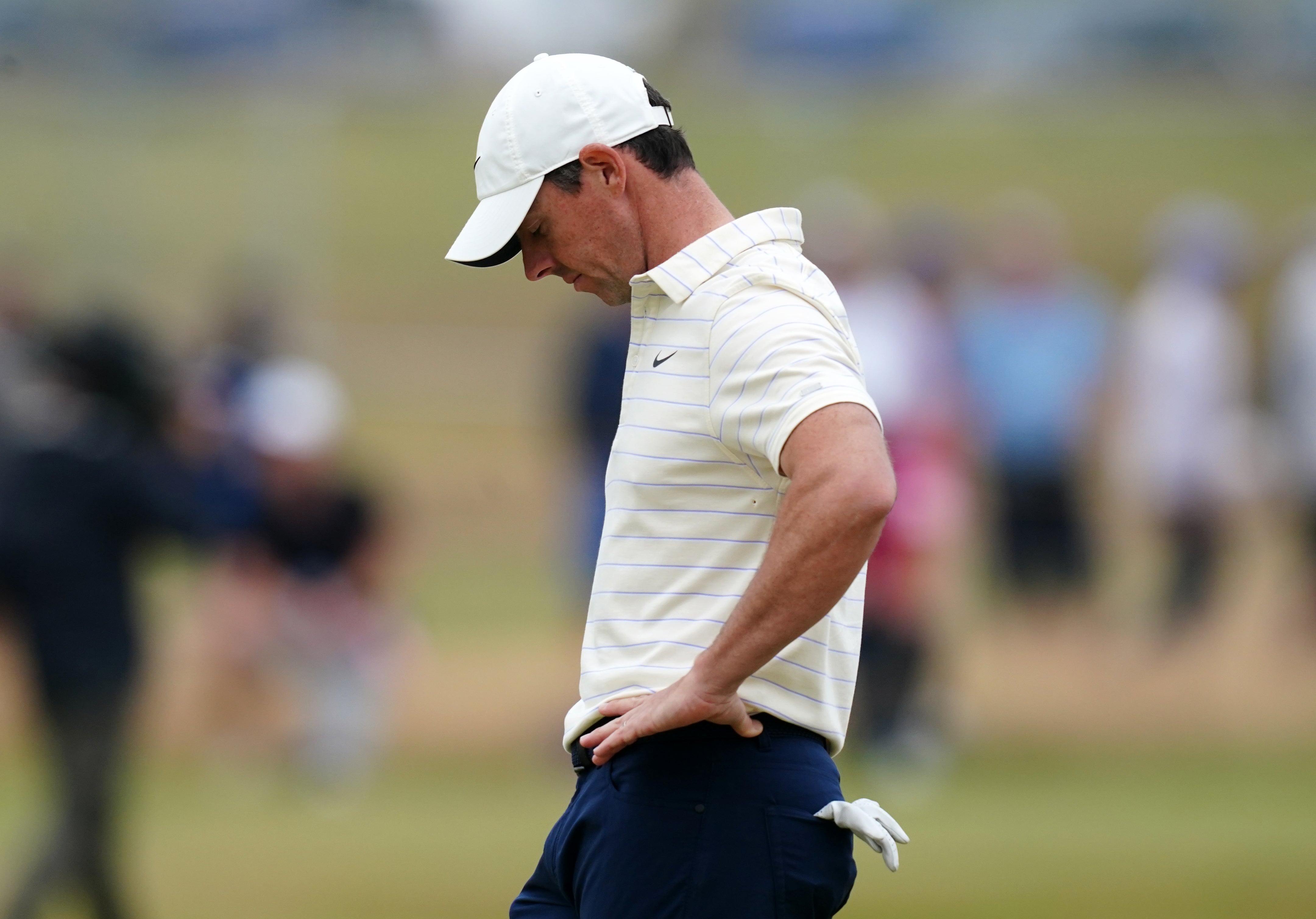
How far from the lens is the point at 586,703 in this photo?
11.1 feet

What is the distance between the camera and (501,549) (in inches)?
699

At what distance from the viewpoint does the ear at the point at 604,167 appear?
3264 millimetres

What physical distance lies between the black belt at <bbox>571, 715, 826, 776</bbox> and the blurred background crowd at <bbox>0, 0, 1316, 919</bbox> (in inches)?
155

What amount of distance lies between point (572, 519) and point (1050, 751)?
2.83 m

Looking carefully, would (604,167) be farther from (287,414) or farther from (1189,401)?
(1189,401)

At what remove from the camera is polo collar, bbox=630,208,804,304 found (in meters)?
3.25

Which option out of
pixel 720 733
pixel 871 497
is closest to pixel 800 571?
pixel 871 497

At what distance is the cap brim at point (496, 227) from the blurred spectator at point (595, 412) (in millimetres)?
6039

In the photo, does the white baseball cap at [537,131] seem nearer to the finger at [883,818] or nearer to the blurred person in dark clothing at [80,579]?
the finger at [883,818]

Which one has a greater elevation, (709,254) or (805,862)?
(709,254)

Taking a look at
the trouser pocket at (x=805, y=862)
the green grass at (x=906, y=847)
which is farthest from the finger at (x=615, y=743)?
the green grass at (x=906, y=847)

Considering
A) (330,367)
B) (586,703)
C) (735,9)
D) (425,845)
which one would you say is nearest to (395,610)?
(425,845)

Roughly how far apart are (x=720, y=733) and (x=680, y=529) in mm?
355

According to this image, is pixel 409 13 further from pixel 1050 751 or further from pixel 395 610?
pixel 1050 751
